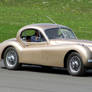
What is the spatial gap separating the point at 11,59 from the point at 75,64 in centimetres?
237

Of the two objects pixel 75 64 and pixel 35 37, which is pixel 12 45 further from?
pixel 75 64

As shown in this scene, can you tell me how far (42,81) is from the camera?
11734mm

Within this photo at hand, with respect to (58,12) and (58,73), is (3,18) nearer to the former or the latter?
(58,12)

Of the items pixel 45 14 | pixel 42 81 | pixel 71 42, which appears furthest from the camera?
pixel 45 14

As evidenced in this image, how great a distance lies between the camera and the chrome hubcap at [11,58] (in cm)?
1443

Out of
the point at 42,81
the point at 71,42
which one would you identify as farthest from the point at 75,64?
the point at 42,81

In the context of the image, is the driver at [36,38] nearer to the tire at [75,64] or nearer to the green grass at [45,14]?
the tire at [75,64]

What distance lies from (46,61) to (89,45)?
130cm

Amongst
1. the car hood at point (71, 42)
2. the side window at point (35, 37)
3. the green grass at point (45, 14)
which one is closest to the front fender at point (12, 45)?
the side window at point (35, 37)

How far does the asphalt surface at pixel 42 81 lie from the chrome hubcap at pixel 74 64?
0.76 ft

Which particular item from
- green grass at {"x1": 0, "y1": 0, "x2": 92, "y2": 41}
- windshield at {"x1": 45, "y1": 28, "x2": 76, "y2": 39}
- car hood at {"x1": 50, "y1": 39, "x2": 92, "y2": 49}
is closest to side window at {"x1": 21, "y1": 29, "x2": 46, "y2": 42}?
windshield at {"x1": 45, "y1": 28, "x2": 76, "y2": 39}

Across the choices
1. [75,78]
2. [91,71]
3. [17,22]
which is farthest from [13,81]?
[17,22]

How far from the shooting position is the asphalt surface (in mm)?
10352

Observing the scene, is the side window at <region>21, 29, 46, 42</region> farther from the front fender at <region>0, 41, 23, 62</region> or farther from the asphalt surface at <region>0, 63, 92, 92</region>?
the asphalt surface at <region>0, 63, 92, 92</region>
